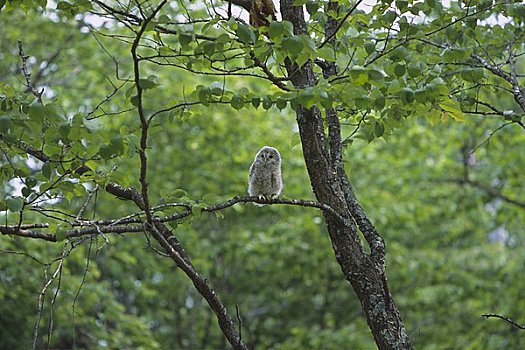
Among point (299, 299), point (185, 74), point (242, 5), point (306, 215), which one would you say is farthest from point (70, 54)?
point (242, 5)

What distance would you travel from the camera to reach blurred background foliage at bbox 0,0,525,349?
30.9 ft

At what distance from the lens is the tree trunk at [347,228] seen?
9.97ft

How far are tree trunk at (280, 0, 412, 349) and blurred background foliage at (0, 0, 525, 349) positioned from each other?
18.9 ft

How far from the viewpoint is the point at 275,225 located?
9.89 metres

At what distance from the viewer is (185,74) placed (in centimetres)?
1062

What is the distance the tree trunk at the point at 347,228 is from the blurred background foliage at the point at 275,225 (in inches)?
227

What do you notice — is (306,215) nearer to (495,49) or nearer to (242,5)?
(495,49)

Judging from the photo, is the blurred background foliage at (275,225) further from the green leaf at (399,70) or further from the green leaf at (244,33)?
the green leaf at (244,33)

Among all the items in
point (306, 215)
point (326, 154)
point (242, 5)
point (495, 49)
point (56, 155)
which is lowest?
point (56, 155)

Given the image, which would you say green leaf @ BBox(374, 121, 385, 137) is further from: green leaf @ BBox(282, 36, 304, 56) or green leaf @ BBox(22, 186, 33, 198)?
green leaf @ BBox(22, 186, 33, 198)

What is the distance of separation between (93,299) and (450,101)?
569cm

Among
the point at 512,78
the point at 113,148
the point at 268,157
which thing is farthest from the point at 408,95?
the point at 268,157

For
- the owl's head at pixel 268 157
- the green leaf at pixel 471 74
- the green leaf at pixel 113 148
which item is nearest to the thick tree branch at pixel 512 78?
the green leaf at pixel 471 74

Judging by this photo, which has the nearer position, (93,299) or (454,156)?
(93,299)
